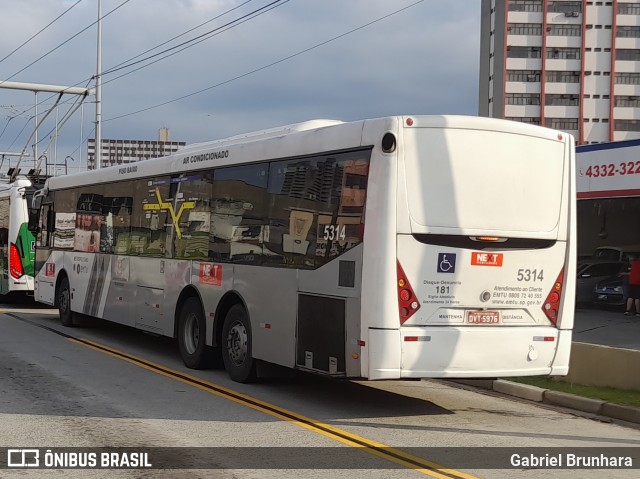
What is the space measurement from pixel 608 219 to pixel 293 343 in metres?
15.7

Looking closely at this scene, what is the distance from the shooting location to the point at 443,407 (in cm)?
1012

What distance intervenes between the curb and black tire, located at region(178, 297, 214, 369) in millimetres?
3769

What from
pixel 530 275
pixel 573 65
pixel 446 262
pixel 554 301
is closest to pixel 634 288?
pixel 554 301

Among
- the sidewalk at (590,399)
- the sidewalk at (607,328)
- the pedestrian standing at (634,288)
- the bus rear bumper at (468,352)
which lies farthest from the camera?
the pedestrian standing at (634,288)

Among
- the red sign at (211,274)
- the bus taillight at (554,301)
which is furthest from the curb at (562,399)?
the red sign at (211,274)

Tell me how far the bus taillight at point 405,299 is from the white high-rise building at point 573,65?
78289 millimetres

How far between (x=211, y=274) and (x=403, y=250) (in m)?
3.97

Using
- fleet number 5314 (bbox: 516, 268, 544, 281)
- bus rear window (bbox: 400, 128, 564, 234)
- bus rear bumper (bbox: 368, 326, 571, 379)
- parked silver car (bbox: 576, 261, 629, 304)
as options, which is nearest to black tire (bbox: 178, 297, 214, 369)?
bus rear bumper (bbox: 368, 326, 571, 379)

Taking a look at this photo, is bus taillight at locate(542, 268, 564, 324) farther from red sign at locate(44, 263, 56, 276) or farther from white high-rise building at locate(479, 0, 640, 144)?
white high-rise building at locate(479, 0, 640, 144)

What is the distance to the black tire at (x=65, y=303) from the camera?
1773 cm

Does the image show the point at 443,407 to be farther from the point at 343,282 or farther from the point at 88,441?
the point at 88,441

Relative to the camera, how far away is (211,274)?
38.8 feet

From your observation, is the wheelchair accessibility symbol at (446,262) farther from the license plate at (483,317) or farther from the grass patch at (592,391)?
the grass patch at (592,391)

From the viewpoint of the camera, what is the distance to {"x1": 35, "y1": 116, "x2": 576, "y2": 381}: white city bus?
8.63m
